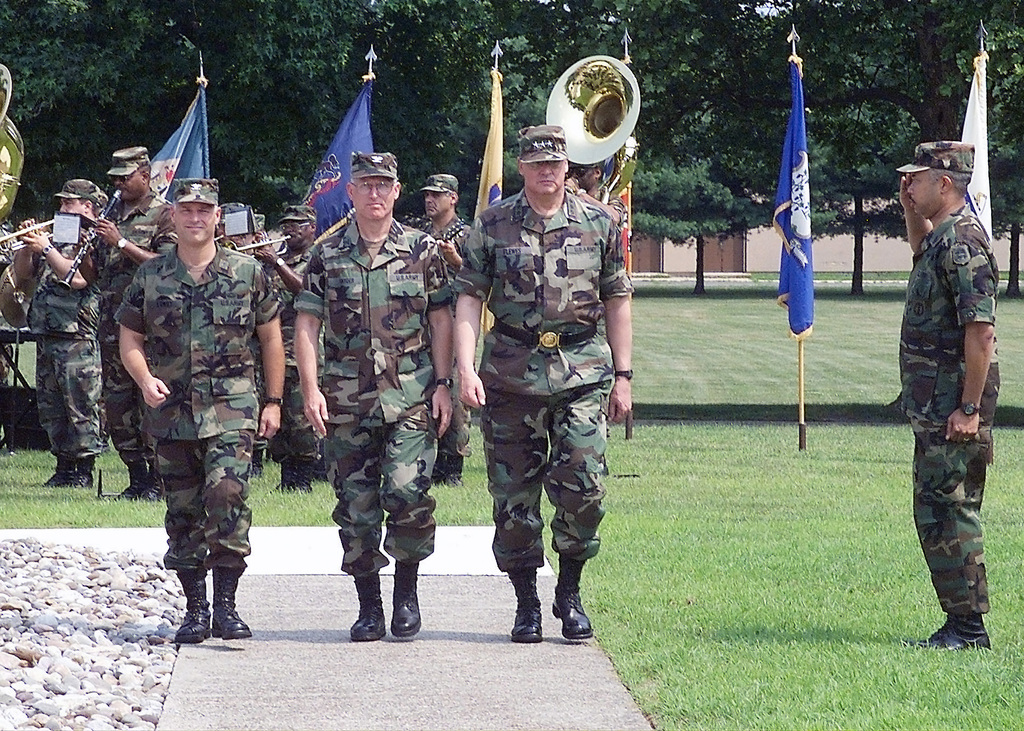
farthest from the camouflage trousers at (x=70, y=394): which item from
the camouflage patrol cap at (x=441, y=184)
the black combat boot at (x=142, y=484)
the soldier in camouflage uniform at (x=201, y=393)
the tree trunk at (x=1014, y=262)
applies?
the tree trunk at (x=1014, y=262)

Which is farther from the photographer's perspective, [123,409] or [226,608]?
[123,409]

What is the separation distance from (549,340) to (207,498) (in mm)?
1619

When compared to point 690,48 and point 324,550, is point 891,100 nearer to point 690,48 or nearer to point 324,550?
point 690,48

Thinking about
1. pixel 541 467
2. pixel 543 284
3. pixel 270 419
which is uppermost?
pixel 543 284

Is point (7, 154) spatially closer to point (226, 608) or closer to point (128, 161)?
point (226, 608)

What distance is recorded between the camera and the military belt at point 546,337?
7.21 meters

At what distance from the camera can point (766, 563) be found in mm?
9258

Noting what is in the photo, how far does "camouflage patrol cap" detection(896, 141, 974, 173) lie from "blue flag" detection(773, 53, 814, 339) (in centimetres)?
858

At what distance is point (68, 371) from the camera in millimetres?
13062

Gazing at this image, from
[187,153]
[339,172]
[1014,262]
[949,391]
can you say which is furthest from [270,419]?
[1014,262]

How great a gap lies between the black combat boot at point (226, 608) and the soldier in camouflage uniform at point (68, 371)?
5682 mm

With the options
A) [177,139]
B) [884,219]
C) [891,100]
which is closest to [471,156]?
[884,219]

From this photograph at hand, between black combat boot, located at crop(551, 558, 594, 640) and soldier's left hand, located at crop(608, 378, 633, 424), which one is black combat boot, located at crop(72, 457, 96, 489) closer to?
black combat boot, located at crop(551, 558, 594, 640)

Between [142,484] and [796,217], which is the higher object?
[796,217]
